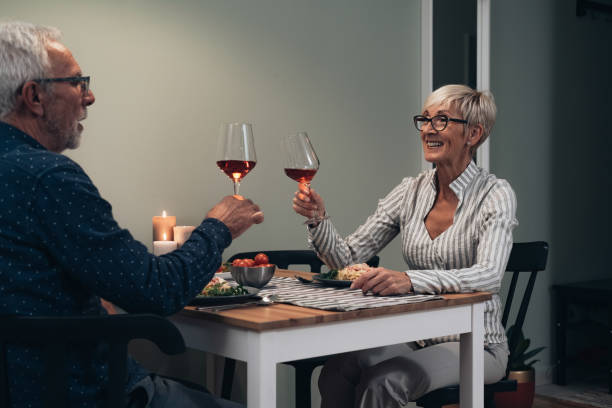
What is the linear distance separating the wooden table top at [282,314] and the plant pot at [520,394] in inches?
80.0

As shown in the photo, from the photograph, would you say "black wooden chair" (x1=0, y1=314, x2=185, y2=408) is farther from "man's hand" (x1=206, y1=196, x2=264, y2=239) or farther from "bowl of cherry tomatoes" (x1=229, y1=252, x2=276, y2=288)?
"bowl of cherry tomatoes" (x1=229, y1=252, x2=276, y2=288)

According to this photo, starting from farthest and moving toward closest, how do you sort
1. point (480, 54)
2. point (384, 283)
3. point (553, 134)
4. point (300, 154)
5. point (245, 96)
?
point (553, 134) < point (480, 54) < point (245, 96) < point (300, 154) < point (384, 283)

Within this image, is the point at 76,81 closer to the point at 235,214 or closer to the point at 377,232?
the point at 235,214

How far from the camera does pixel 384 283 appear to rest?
5.98ft

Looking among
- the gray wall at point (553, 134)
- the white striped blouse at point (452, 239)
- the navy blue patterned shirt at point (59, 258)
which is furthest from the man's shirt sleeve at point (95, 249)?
the gray wall at point (553, 134)

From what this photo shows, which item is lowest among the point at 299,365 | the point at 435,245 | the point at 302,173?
the point at 299,365

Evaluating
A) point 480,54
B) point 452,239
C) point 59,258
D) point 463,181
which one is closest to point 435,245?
point 452,239

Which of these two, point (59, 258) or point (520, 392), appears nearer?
point (59, 258)

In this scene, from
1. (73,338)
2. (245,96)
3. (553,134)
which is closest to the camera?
(73,338)

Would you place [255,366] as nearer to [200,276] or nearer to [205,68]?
[200,276]

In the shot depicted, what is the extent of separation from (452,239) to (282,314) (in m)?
0.92

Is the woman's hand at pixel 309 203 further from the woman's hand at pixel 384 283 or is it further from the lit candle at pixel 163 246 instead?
the lit candle at pixel 163 246

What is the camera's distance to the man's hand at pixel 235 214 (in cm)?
160

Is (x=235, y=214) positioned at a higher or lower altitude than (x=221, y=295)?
higher
